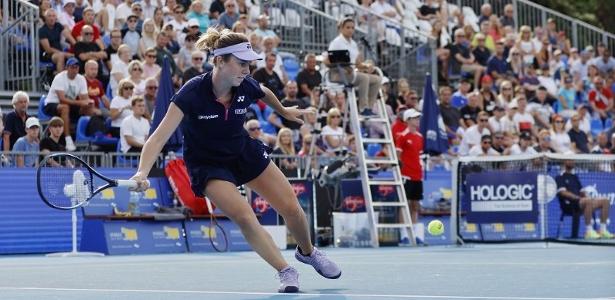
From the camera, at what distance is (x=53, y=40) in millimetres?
21578

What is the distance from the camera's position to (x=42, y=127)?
66.0 ft

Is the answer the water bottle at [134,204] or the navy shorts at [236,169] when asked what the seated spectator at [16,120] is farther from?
the navy shorts at [236,169]

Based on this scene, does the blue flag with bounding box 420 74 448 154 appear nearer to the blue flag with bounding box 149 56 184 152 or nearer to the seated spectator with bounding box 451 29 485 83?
the blue flag with bounding box 149 56 184 152

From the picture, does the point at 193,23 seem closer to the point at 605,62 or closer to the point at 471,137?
the point at 471,137

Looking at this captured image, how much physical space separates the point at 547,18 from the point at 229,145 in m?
26.8

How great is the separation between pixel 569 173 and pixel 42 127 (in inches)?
333

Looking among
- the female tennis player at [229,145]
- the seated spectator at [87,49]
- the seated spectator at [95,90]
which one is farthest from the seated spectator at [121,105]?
the female tennis player at [229,145]

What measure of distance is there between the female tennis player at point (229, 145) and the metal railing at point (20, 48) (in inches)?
485

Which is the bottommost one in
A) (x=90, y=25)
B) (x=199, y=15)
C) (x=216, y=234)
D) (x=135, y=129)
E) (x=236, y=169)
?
(x=216, y=234)

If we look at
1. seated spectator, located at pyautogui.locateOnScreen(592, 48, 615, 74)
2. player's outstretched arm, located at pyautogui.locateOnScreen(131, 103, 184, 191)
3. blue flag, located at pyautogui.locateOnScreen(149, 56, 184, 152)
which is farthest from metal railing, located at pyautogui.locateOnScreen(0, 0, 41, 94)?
seated spectator, located at pyautogui.locateOnScreen(592, 48, 615, 74)

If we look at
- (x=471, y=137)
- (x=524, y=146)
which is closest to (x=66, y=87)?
(x=471, y=137)

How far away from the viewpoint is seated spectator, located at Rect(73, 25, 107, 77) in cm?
2133

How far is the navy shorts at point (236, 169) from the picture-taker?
31.4 ft

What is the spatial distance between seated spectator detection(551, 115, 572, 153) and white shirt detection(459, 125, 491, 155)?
82.4 inches
